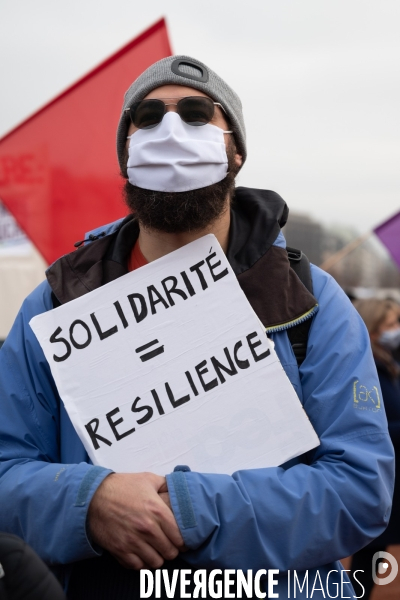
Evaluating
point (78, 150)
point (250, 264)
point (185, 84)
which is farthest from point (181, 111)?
point (78, 150)

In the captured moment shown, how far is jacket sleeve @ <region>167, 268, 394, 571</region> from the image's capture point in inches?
72.9

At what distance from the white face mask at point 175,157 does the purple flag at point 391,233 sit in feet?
14.1

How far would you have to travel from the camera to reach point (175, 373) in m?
2.14

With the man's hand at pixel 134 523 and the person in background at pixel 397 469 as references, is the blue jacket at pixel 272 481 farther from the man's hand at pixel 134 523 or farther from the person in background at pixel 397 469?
the person in background at pixel 397 469

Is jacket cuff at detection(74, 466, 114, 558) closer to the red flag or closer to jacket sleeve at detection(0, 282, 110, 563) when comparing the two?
jacket sleeve at detection(0, 282, 110, 563)

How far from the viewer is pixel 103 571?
6.38 feet

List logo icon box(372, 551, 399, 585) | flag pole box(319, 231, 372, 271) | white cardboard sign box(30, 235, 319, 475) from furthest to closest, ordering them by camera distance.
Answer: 1. flag pole box(319, 231, 372, 271)
2. logo icon box(372, 551, 399, 585)
3. white cardboard sign box(30, 235, 319, 475)

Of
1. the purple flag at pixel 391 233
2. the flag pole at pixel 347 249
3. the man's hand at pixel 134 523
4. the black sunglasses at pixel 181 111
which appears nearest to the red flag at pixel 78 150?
the black sunglasses at pixel 181 111

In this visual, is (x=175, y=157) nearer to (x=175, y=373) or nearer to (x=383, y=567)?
(x=175, y=373)

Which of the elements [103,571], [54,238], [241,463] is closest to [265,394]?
[241,463]

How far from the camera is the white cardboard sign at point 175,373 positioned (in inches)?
80.5

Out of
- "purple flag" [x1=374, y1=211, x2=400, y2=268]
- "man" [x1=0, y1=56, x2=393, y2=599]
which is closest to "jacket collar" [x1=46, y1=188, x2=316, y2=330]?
"man" [x1=0, y1=56, x2=393, y2=599]

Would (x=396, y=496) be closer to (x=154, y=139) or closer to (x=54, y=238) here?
(x=54, y=238)

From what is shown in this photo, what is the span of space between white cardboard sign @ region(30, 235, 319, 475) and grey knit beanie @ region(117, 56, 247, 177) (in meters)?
0.41
